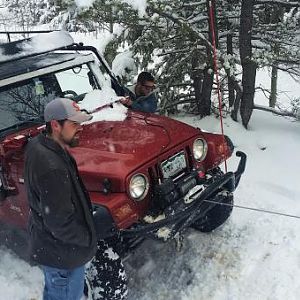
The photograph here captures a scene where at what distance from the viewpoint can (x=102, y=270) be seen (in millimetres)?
3740

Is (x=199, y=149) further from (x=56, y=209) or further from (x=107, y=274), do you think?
(x=56, y=209)

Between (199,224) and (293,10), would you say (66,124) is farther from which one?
(293,10)

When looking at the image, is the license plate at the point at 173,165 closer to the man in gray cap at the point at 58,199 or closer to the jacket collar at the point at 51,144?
the man in gray cap at the point at 58,199

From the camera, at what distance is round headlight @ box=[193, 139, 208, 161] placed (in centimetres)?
445

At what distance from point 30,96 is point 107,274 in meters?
1.95

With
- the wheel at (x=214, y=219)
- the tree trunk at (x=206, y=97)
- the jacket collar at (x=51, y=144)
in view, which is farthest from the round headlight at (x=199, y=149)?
the tree trunk at (x=206, y=97)

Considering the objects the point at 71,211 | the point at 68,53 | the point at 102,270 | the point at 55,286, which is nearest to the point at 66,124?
the point at 71,211

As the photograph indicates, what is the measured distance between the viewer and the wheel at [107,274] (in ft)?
12.3

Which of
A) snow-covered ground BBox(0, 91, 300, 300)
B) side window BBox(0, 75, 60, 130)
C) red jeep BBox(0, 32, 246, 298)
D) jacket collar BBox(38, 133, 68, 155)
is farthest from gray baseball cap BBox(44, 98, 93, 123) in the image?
snow-covered ground BBox(0, 91, 300, 300)

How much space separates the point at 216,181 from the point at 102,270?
1244 mm

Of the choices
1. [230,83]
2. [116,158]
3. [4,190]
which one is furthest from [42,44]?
[230,83]

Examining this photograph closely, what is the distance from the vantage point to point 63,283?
3180 mm

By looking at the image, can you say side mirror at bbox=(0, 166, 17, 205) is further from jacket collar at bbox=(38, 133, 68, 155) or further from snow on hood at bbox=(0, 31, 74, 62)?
jacket collar at bbox=(38, 133, 68, 155)

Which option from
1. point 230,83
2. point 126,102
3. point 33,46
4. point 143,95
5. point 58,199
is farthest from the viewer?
point 230,83
